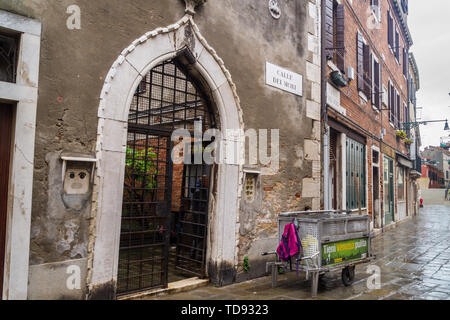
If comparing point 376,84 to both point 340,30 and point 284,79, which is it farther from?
point 284,79

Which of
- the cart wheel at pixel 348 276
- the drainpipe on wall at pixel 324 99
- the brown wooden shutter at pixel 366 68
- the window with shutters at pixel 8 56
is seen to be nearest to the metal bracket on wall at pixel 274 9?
the drainpipe on wall at pixel 324 99

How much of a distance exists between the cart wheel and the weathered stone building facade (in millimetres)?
1274

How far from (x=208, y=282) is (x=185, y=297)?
67 centimetres

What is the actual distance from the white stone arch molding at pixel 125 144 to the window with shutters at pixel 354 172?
5.22 metres

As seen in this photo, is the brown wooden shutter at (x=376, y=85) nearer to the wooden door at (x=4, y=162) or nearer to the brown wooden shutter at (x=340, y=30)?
the brown wooden shutter at (x=340, y=30)

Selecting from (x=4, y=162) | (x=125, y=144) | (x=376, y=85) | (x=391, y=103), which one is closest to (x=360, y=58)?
(x=376, y=85)

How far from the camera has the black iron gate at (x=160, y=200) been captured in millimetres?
4695

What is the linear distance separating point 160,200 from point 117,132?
1196mm

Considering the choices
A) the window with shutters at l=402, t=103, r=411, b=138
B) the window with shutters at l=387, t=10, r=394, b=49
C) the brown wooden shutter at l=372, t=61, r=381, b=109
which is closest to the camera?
the brown wooden shutter at l=372, t=61, r=381, b=109

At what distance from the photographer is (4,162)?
3.42 m

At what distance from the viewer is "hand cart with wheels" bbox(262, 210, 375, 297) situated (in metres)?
4.93

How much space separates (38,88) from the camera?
3564mm

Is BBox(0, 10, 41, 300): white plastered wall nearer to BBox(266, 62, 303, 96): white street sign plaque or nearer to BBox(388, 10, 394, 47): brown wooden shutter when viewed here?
BBox(266, 62, 303, 96): white street sign plaque

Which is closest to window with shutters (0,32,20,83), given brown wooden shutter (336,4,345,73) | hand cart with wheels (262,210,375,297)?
hand cart with wheels (262,210,375,297)
